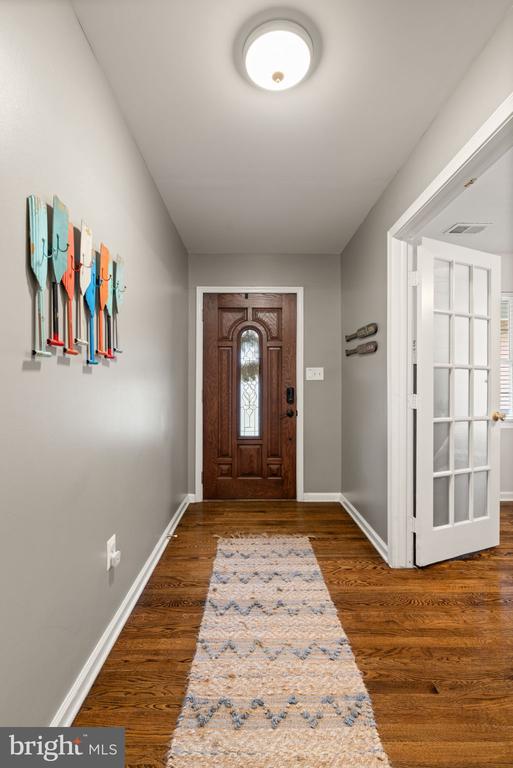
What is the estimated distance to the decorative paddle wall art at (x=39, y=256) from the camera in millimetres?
1125

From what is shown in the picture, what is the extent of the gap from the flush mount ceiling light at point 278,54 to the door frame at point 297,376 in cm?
234

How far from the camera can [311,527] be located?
333 centimetres

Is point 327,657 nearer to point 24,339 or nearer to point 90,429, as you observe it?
point 90,429

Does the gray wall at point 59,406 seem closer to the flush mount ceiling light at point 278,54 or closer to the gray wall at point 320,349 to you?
the flush mount ceiling light at point 278,54

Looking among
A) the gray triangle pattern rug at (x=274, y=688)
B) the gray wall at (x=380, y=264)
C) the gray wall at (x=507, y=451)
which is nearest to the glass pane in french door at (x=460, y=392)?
the gray wall at (x=380, y=264)

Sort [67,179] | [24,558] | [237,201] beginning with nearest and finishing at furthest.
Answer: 1. [24,558]
2. [67,179]
3. [237,201]

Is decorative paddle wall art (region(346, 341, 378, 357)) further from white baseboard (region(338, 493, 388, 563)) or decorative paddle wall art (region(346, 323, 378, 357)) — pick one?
white baseboard (region(338, 493, 388, 563))

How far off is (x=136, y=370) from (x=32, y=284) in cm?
108

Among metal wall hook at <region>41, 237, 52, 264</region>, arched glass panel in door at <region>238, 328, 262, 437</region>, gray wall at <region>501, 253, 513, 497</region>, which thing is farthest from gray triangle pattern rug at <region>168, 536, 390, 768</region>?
gray wall at <region>501, 253, 513, 497</region>

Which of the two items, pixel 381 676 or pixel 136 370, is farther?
pixel 136 370

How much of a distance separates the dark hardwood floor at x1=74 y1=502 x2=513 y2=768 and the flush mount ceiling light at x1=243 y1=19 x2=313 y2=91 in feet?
7.88

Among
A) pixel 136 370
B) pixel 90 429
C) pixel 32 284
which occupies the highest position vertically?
pixel 32 284

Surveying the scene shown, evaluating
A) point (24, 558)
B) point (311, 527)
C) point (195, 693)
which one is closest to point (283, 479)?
point (311, 527)

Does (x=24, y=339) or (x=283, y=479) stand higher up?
(x=24, y=339)
